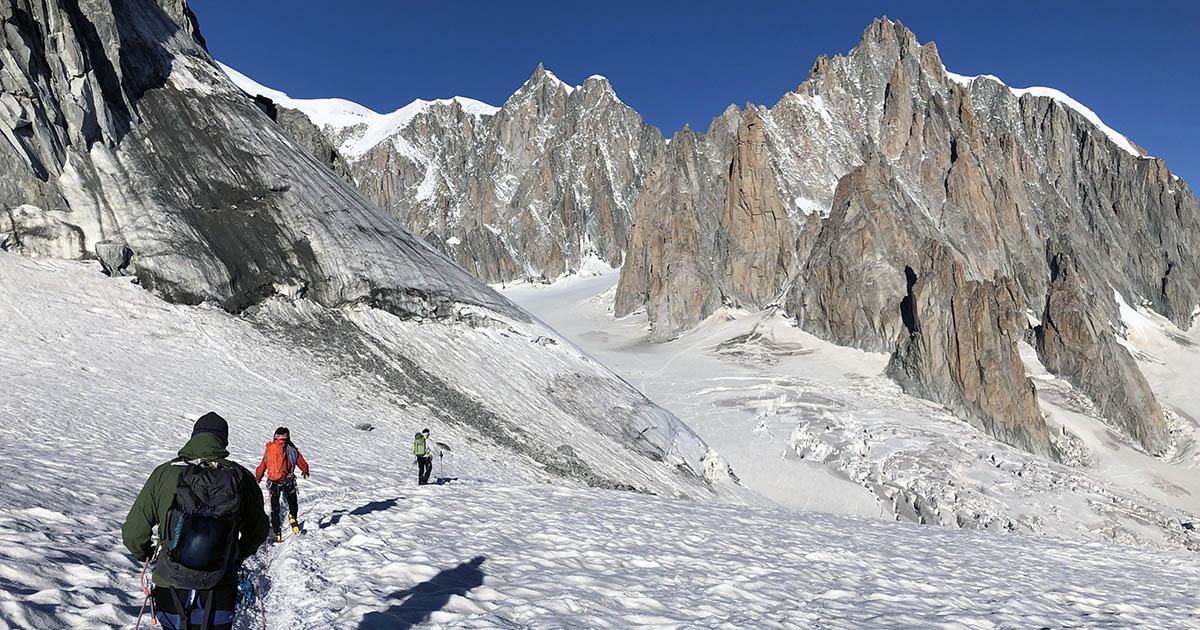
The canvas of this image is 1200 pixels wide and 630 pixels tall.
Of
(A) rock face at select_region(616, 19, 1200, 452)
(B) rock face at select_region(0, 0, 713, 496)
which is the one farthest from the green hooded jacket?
(A) rock face at select_region(616, 19, 1200, 452)

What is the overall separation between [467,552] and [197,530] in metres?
4.91

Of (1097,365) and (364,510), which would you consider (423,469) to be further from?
(1097,365)

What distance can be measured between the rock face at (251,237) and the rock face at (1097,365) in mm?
58985

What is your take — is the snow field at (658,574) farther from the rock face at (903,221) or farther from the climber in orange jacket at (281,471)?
the rock face at (903,221)

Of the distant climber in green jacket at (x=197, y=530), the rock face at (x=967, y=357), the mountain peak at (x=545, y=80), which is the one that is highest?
the mountain peak at (x=545, y=80)

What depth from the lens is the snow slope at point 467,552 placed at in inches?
251

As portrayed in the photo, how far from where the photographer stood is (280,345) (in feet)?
86.6

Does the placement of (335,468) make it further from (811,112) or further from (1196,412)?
(811,112)

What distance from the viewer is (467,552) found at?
8.66 meters

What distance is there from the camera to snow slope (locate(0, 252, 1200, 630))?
638cm

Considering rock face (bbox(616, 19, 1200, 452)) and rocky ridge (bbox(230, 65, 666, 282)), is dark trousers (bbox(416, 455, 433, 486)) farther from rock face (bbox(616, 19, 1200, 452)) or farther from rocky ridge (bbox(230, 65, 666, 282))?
rocky ridge (bbox(230, 65, 666, 282))

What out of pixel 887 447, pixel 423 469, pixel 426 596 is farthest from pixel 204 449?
pixel 887 447

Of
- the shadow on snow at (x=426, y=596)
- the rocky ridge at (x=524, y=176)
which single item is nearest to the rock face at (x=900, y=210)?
the rocky ridge at (x=524, y=176)

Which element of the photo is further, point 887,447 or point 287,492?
point 887,447
